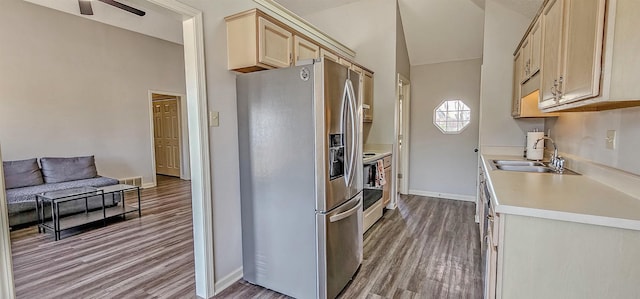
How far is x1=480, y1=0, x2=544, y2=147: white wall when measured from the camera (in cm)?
336

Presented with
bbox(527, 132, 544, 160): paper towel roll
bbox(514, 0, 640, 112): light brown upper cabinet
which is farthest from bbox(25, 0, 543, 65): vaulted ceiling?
bbox(514, 0, 640, 112): light brown upper cabinet

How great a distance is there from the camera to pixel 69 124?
4812mm

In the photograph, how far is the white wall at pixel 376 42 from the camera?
423 cm

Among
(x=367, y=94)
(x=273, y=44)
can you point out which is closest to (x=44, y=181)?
(x=273, y=44)

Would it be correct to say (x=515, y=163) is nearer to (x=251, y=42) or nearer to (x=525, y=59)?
(x=525, y=59)

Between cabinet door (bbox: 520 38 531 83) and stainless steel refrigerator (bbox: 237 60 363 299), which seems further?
cabinet door (bbox: 520 38 531 83)

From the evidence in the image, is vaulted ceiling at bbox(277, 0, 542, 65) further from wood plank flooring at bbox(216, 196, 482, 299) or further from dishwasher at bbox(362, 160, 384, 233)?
wood plank flooring at bbox(216, 196, 482, 299)

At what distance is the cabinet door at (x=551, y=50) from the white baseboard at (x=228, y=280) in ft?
8.42

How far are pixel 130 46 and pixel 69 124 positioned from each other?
1.86m

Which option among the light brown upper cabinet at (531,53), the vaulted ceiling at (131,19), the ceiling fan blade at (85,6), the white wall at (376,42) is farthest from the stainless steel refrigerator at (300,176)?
the ceiling fan blade at (85,6)

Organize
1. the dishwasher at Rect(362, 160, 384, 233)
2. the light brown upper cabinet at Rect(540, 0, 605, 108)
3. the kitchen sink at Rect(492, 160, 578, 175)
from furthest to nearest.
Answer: the dishwasher at Rect(362, 160, 384, 233)
the kitchen sink at Rect(492, 160, 578, 175)
the light brown upper cabinet at Rect(540, 0, 605, 108)

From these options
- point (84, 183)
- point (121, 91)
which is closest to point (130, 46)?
point (121, 91)

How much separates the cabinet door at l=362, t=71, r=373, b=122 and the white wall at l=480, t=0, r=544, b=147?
149cm

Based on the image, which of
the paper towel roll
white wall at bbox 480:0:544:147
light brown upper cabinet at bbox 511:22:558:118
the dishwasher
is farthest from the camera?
the dishwasher
